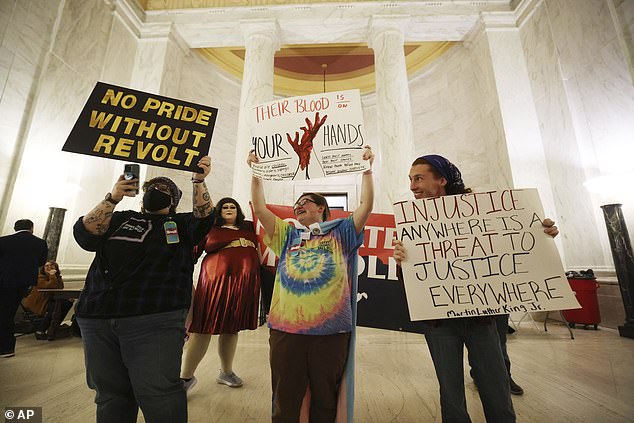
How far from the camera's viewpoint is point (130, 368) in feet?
4.09

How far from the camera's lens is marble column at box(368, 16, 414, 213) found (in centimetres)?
588

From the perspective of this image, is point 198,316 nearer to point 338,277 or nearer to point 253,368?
point 253,368

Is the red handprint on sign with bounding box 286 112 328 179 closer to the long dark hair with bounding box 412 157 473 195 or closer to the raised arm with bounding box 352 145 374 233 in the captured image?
the raised arm with bounding box 352 145 374 233

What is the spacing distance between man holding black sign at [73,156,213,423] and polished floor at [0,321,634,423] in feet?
2.74

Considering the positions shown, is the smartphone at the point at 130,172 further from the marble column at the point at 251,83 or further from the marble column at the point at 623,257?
the marble column at the point at 623,257

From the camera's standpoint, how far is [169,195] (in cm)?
155

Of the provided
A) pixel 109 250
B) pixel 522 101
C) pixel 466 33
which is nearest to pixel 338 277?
pixel 109 250

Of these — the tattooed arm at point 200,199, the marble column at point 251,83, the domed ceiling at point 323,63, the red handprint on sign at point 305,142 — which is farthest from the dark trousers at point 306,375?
the domed ceiling at point 323,63

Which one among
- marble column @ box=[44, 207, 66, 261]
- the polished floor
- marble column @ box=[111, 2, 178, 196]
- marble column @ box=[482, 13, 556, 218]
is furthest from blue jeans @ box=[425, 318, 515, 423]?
marble column @ box=[111, 2, 178, 196]

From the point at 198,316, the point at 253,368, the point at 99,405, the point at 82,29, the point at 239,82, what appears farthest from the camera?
the point at 239,82

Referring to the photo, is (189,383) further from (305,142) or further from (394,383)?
(305,142)

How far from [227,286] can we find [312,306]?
4.34ft

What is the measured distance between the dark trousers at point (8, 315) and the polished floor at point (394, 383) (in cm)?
18

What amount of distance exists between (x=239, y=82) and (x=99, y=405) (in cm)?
1051
